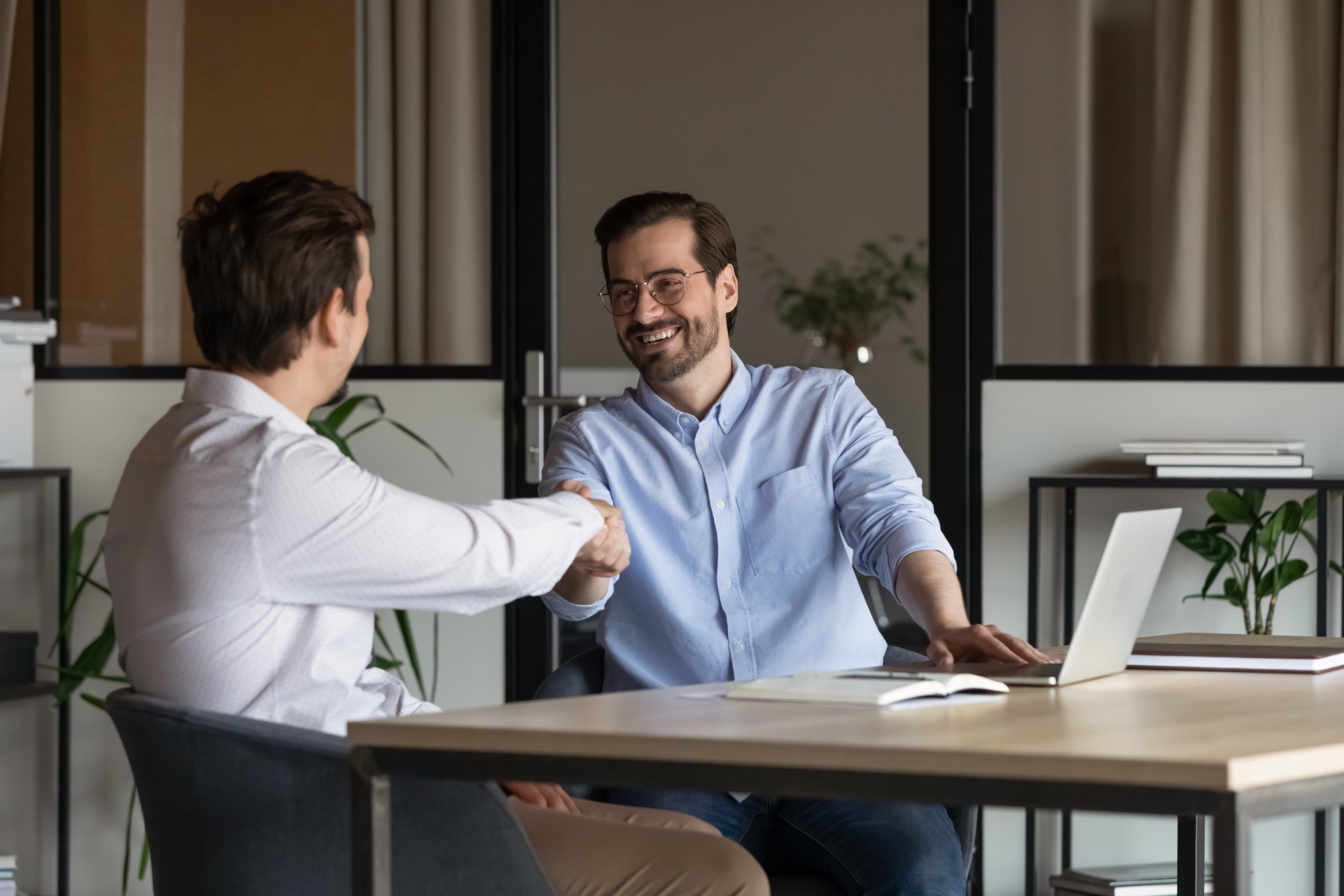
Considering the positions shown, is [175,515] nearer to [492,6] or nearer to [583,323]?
[583,323]

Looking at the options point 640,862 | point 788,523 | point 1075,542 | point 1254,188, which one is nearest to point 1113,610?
point 640,862

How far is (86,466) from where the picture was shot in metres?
3.68

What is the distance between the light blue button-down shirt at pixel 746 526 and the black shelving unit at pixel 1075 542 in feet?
2.93

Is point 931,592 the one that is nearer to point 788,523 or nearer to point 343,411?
point 788,523

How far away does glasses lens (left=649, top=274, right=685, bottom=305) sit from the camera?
2352 mm

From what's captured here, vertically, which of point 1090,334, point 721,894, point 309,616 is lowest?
point 721,894

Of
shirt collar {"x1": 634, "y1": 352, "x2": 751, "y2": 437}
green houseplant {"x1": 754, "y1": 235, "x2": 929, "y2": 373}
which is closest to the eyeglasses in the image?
shirt collar {"x1": 634, "y1": 352, "x2": 751, "y2": 437}

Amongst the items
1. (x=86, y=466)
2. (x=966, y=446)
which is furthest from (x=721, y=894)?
(x=86, y=466)

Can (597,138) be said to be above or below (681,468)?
above

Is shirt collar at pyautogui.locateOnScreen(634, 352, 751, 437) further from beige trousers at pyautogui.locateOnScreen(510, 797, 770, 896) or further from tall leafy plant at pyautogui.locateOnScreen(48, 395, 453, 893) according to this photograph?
tall leafy plant at pyautogui.locateOnScreen(48, 395, 453, 893)

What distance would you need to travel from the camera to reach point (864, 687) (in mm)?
1361

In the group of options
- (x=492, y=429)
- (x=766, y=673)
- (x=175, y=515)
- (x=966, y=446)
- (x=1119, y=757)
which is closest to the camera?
(x=1119, y=757)

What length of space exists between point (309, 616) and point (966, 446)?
2.12 m

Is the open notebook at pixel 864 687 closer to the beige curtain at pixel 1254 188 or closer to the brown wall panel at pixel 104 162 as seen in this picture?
the beige curtain at pixel 1254 188
